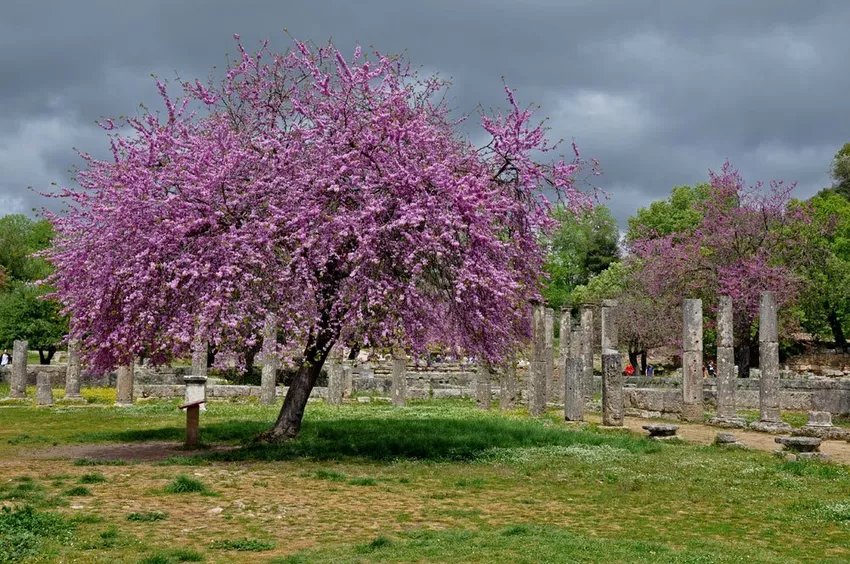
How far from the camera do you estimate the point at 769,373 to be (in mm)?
26219

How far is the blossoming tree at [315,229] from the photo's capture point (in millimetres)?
16125

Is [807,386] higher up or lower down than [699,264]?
lower down

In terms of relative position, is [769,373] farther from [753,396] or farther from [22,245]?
[22,245]

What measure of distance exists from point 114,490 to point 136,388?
2772cm

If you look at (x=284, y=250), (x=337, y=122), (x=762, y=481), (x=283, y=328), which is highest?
(x=337, y=122)

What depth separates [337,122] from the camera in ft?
56.2

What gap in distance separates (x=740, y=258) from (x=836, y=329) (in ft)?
51.0

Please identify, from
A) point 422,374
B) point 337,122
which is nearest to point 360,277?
point 337,122

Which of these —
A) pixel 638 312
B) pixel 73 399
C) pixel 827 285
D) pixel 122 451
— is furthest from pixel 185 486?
pixel 827 285

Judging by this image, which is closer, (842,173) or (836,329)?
(836,329)

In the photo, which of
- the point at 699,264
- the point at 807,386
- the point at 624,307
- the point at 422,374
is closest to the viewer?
the point at 807,386

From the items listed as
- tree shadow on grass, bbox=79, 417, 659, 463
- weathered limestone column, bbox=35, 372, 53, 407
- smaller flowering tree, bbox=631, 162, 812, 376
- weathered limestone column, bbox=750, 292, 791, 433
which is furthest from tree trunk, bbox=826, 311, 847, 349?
weathered limestone column, bbox=35, 372, 53, 407

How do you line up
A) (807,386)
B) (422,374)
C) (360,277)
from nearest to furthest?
(360,277) < (807,386) < (422,374)

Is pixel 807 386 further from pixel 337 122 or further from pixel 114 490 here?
pixel 114 490
